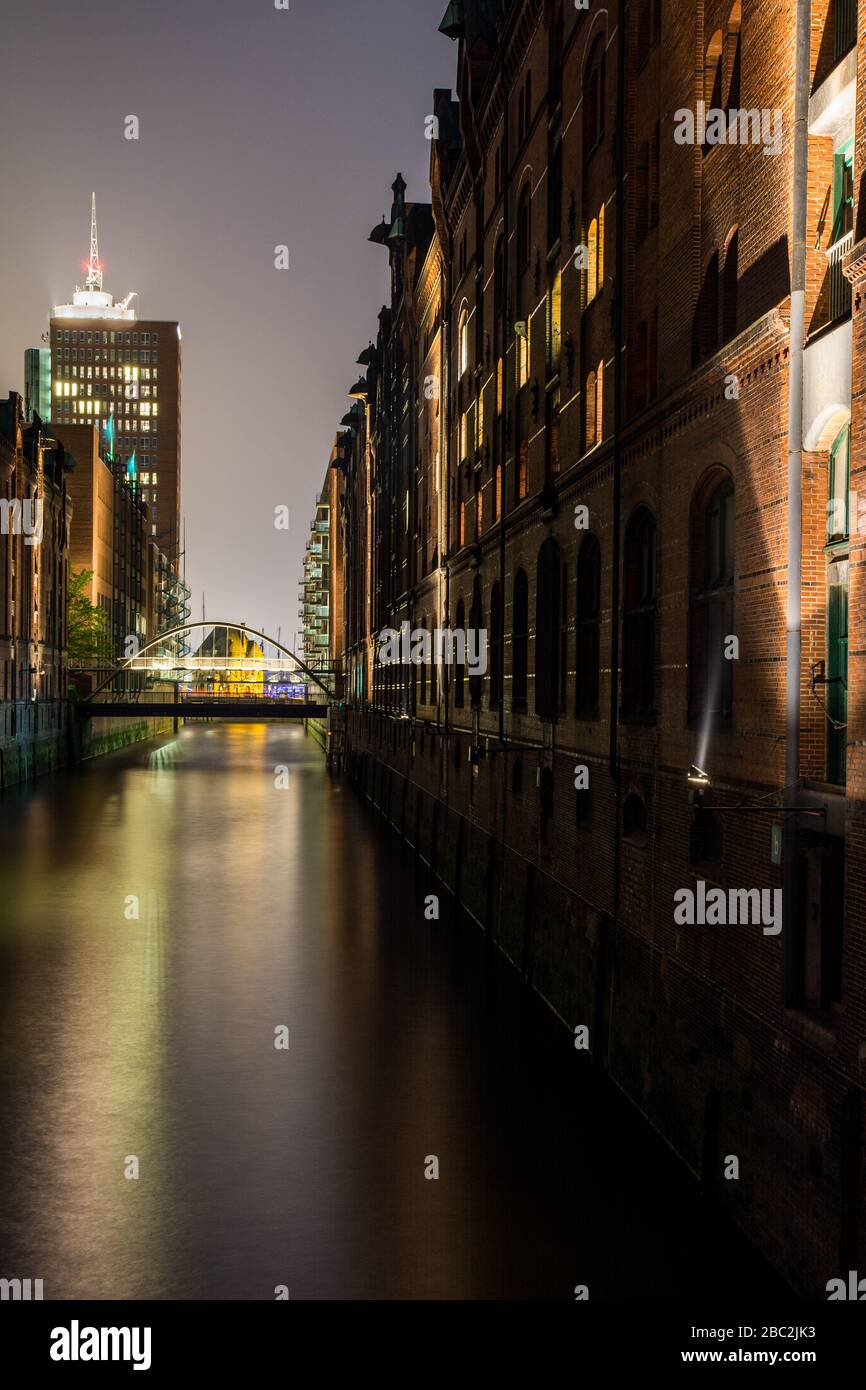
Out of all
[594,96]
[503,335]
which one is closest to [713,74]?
[594,96]

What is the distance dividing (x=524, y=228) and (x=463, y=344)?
26.7 ft

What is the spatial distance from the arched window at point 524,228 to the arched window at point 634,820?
1199cm

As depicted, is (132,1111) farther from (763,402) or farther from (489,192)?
(489,192)

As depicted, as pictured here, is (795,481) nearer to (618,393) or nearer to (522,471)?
(618,393)

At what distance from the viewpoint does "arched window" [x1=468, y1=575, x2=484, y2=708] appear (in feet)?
92.9

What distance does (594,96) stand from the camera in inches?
741

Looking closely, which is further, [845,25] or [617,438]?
[617,438]

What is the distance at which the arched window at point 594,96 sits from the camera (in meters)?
18.3

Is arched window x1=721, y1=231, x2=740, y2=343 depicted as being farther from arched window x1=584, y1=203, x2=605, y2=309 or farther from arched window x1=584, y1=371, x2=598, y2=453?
arched window x1=584, y1=371, x2=598, y2=453

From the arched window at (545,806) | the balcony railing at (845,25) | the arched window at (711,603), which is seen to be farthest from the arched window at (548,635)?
the balcony railing at (845,25)

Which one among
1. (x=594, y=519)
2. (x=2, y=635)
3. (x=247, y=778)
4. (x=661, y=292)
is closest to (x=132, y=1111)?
(x=594, y=519)

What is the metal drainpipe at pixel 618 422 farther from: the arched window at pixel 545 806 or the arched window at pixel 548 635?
the arched window at pixel 545 806

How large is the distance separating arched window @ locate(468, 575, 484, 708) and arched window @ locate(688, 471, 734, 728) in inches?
575

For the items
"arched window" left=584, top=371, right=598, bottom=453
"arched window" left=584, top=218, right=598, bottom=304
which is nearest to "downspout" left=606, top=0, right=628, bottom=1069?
"arched window" left=584, top=218, right=598, bottom=304
